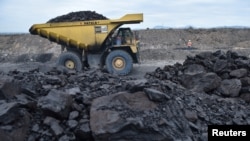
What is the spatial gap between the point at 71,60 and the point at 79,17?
159 cm

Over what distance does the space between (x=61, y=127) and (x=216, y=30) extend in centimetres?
2380

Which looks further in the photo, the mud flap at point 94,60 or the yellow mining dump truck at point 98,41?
the mud flap at point 94,60

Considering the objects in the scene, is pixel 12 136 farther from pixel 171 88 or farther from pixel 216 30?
pixel 216 30

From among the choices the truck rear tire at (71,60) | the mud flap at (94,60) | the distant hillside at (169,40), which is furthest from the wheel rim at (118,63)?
the distant hillside at (169,40)

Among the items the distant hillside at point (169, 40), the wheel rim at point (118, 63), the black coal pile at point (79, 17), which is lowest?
the wheel rim at point (118, 63)

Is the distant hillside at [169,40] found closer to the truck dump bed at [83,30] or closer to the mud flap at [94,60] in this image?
the truck dump bed at [83,30]

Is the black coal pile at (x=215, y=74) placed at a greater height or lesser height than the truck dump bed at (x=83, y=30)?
lesser

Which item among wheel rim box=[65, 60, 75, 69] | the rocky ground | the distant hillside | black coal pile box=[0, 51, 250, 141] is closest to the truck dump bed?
wheel rim box=[65, 60, 75, 69]

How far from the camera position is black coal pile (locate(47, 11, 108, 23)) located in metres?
12.2

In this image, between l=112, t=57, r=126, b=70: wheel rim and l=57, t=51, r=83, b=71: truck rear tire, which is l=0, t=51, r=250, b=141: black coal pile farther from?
l=57, t=51, r=83, b=71: truck rear tire

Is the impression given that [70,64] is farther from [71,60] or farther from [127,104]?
[127,104]

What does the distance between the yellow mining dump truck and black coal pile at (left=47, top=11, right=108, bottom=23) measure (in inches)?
13.7

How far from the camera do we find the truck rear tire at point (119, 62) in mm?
11688

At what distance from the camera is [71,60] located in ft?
40.2
